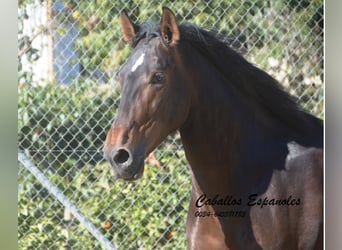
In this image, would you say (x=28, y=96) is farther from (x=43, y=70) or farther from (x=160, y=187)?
(x=160, y=187)

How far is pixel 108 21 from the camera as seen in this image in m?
4.20

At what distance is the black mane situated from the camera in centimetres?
405

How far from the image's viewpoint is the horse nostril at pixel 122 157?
3.87m

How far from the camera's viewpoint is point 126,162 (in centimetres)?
391

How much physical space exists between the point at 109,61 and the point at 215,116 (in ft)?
1.77

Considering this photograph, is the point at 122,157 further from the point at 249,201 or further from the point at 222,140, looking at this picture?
the point at 249,201

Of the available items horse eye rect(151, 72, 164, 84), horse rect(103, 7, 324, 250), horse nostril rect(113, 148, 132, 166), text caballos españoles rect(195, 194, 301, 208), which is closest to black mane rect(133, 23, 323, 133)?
horse rect(103, 7, 324, 250)

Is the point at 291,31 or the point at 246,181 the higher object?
the point at 291,31

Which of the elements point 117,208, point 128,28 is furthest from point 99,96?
point 117,208

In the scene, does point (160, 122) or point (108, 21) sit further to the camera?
point (108, 21)

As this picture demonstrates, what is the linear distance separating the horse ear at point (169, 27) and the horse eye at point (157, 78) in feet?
0.47
